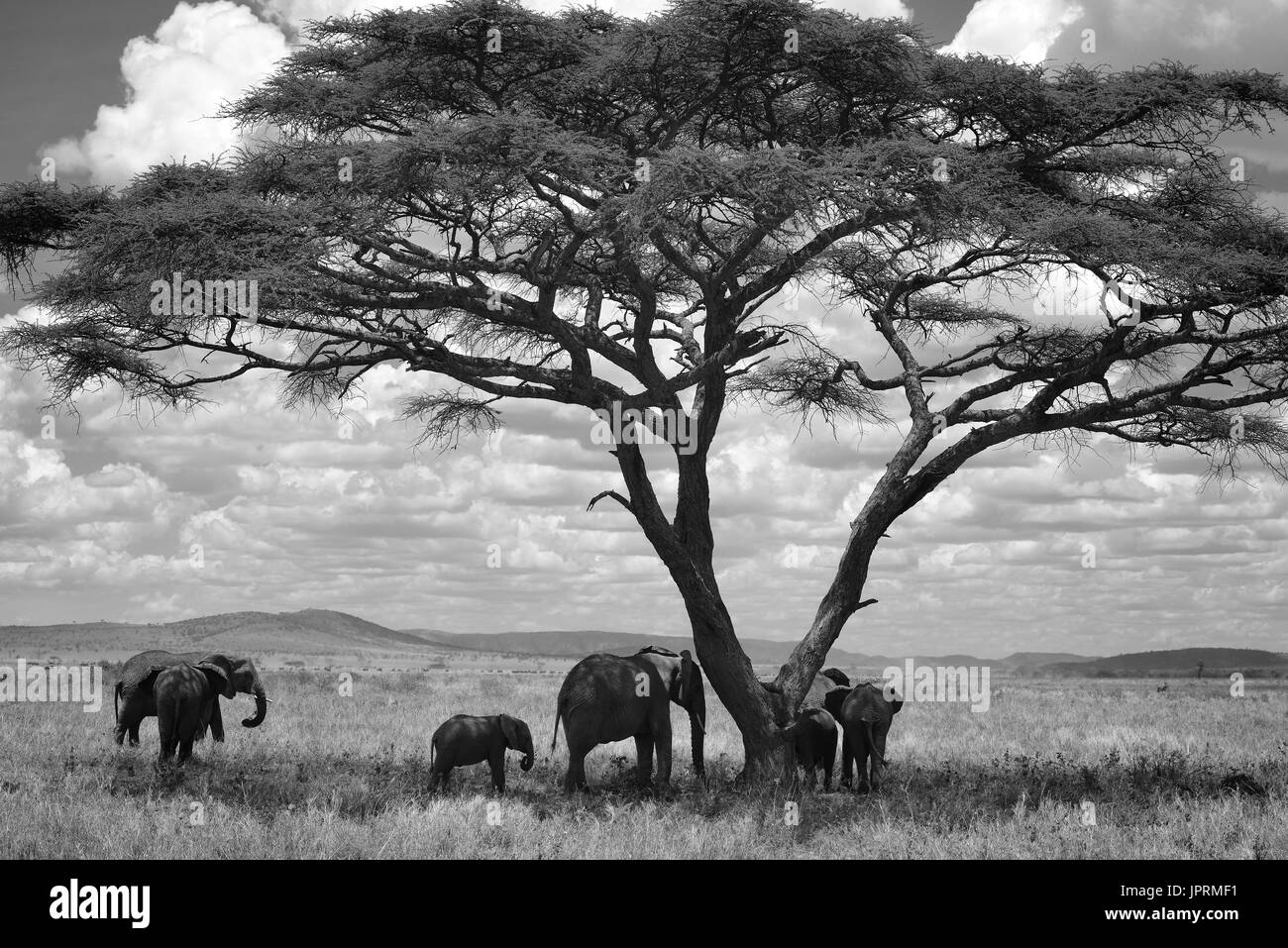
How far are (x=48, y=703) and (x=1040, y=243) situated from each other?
20736 mm

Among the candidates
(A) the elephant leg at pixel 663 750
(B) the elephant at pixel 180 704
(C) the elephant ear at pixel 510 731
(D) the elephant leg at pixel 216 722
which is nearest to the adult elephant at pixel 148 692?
(D) the elephant leg at pixel 216 722

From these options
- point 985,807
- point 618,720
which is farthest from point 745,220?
point 985,807

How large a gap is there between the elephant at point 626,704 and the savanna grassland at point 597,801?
0.46m

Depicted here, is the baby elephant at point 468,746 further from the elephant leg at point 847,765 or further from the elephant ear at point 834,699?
the elephant ear at point 834,699

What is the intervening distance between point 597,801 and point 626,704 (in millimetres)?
1312

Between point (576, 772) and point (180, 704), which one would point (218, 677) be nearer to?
point (180, 704)

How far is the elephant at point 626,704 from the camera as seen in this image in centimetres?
1498

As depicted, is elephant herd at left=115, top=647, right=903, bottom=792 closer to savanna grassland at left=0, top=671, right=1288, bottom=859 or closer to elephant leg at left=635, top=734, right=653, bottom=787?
elephant leg at left=635, top=734, right=653, bottom=787

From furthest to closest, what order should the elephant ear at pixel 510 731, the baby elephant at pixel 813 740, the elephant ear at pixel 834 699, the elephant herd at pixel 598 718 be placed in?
the elephant ear at pixel 834 699 → the baby elephant at pixel 813 740 → the elephant ear at pixel 510 731 → the elephant herd at pixel 598 718

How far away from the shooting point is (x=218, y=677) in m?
17.6

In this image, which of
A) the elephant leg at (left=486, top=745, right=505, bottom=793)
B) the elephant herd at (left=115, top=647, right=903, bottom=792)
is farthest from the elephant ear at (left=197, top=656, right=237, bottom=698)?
the elephant leg at (left=486, top=745, right=505, bottom=793)

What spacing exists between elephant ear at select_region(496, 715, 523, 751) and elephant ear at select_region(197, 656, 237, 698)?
14.9ft
